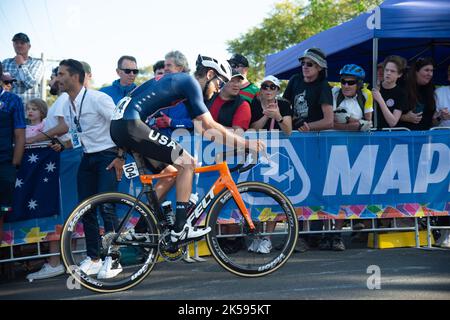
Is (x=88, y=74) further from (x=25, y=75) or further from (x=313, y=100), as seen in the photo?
(x=313, y=100)

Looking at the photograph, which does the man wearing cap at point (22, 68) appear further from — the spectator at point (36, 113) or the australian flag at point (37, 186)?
the australian flag at point (37, 186)

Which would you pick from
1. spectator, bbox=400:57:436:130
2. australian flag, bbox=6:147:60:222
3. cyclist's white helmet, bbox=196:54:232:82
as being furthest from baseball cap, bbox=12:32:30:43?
spectator, bbox=400:57:436:130

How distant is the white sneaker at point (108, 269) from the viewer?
16.5 feet

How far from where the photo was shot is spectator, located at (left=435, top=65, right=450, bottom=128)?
26.7 feet

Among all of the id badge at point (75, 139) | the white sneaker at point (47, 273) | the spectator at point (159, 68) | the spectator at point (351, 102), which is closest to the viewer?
the id badge at point (75, 139)

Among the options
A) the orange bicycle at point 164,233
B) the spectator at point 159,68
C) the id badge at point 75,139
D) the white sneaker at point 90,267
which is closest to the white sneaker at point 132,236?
the orange bicycle at point 164,233

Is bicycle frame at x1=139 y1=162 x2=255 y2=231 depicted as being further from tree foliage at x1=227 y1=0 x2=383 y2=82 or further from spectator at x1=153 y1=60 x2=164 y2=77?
tree foliage at x1=227 y1=0 x2=383 y2=82

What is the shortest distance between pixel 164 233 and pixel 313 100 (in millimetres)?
3243

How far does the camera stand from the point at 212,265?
6.43 metres

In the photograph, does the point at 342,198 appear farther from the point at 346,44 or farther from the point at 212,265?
the point at 346,44

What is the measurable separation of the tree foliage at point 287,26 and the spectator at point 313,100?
2802 centimetres

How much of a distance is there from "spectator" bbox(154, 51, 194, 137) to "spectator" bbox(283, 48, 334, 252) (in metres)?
1.50

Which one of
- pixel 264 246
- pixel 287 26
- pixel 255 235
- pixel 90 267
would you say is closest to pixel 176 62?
pixel 255 235
